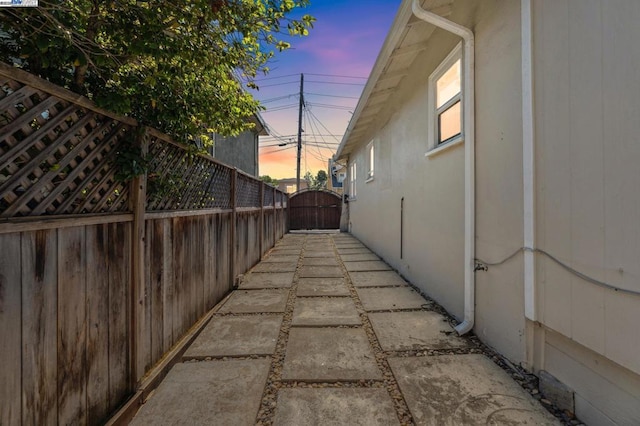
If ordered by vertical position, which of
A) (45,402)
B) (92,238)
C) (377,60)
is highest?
(377,60)

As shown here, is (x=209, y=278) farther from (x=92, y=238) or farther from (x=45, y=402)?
(x=45, y=402)

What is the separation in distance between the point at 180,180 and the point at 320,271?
10.3 ft

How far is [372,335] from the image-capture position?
8.54 ft

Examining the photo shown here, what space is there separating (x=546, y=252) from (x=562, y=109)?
2.80 feet

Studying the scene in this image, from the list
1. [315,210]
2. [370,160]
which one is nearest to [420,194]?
[370,160]

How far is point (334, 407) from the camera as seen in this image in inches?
66.0

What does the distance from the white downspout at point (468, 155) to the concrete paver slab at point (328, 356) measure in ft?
3.23

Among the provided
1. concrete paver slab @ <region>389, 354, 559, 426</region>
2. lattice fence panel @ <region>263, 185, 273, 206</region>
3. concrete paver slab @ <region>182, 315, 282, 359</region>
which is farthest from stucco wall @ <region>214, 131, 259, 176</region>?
concrete paver slab @ <region>389, 354, 559, 426</region>

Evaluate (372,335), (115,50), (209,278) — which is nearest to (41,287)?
(115,50)

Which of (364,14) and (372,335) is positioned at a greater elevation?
(364,14)

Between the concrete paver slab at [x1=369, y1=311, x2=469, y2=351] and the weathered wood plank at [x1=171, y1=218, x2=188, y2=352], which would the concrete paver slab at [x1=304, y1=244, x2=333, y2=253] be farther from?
the weathered wood plank at [x1=171, y1=218, x2=188, y2=352]

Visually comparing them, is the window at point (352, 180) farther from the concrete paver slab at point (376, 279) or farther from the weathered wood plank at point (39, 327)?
the weathered wood plank at point (39, 327)

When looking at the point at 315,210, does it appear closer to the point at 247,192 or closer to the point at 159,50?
the point at 247,192

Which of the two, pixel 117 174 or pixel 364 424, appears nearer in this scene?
pixel 364 424
